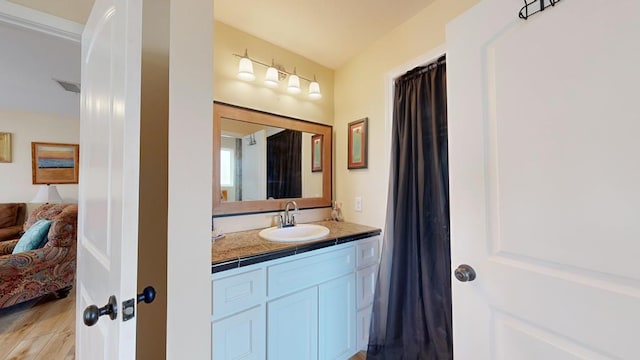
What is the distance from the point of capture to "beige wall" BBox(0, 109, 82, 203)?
3.49 metres

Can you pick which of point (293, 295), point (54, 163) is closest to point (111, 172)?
point (293, 295)

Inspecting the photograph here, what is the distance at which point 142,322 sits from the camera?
3.35 ft

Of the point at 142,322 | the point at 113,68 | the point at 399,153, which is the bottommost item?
the point at 142,322

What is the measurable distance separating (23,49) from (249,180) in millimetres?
2222

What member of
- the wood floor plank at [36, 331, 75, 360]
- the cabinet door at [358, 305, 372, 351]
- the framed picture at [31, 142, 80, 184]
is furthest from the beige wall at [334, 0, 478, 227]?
the framed picture at [31, 142, 80, 184]

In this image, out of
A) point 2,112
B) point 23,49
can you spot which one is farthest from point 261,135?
point 2,112

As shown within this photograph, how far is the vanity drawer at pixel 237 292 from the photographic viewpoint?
1061 millimetres

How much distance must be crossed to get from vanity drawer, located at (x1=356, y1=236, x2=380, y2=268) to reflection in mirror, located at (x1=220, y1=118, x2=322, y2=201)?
633mm

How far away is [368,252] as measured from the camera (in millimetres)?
1727

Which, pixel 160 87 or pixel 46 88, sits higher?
pixel 46 88

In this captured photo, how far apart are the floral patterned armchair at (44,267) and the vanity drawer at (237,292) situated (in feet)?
8.52

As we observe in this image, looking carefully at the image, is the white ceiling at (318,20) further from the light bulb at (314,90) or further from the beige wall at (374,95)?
the light bulb at (314,90)

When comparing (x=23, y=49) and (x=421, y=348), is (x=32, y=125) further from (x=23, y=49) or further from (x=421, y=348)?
(x=421, y=348)

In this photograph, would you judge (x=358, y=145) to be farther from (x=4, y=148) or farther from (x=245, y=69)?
(x=4, y=148)
